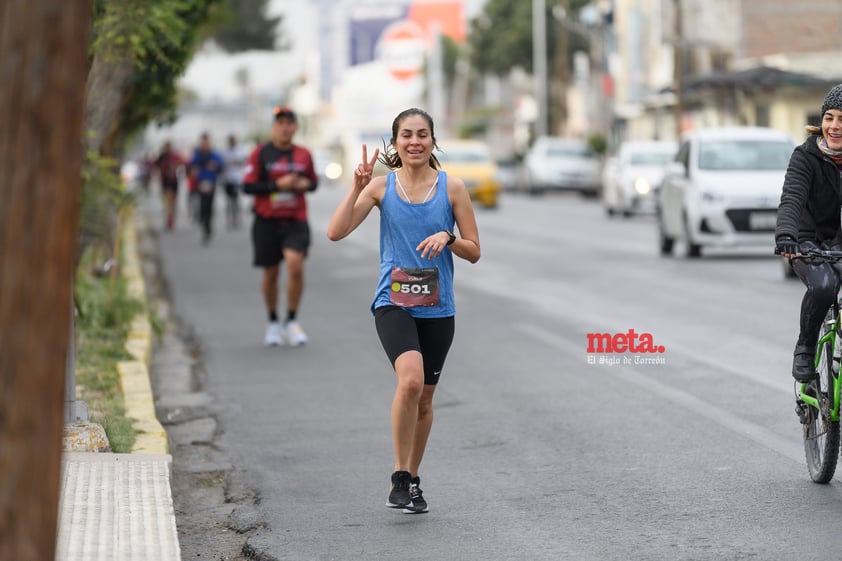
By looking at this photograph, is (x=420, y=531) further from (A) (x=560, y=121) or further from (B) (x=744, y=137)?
(A) (x=560, y=121)

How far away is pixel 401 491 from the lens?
7.24 m

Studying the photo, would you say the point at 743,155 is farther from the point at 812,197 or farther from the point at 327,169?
the point at 327,169

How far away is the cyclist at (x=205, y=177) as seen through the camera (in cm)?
3009

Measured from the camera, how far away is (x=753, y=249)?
2559 centimetres

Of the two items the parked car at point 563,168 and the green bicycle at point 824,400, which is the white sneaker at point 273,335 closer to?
the green bicycle at point 824,400

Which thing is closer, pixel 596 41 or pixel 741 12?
pixel 741 12

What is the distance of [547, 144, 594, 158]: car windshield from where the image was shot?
2313 inches

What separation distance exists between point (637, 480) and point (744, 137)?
1630cm

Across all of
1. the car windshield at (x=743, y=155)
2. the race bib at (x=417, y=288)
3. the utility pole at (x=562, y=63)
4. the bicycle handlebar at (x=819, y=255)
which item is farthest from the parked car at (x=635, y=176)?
the utility pole at (x=562, y=63)

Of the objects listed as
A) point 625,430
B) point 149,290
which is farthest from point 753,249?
point 625,430

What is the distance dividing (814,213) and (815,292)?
400 mm

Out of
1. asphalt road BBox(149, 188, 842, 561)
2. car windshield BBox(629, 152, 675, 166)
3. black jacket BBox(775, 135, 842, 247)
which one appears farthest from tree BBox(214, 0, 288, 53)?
black jacket BBox(775, 135, 842, 247)

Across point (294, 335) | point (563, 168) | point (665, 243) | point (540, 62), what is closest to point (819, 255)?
point (294, 335)

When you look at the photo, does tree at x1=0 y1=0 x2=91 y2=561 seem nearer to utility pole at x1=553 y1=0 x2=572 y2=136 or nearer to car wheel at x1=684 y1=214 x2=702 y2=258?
car wheel at x1=684 y1=214 x2=702 y2=258
